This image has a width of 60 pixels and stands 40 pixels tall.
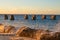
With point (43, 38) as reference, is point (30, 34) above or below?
below

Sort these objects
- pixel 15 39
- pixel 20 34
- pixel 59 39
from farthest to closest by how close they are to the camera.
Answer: pixel 20 34 → pixel 15 39 → pixel 59 39

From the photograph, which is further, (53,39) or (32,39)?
(32,39)

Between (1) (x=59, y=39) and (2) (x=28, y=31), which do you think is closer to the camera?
(1) (x=59, y=39)

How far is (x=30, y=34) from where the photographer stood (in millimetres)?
16422

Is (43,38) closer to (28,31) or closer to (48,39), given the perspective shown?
(48,39)

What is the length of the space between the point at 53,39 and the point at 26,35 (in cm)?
382

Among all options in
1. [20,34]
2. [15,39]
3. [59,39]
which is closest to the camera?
[59,39]

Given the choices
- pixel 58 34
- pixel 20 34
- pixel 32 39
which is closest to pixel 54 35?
pixel 58 34

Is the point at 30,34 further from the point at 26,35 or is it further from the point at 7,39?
the point at 7,39

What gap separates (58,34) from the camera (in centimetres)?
1296

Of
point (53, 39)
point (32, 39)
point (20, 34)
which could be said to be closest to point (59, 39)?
point (53, 39)

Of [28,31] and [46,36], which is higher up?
[46,36]

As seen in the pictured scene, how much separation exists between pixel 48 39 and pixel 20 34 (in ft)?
12.3

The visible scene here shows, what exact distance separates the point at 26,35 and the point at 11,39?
2.97 m
